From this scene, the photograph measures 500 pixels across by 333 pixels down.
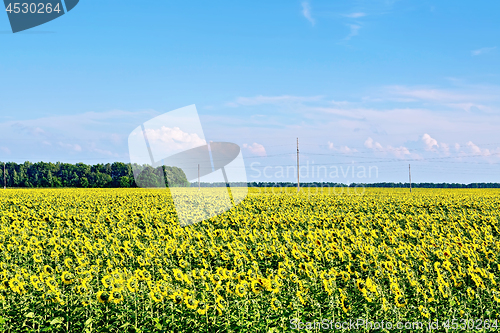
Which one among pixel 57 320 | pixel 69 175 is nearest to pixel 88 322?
pixel 57 320

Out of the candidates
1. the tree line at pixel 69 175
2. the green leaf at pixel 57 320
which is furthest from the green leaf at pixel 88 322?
the tree line at pixel 69 175

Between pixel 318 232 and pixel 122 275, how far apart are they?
623cm

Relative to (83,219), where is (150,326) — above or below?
below

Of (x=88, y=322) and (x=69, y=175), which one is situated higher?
(x=69, y=175)

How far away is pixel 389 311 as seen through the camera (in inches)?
224

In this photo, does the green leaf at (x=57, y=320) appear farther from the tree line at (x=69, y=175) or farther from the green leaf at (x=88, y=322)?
the tree line at (x=69, y=175)

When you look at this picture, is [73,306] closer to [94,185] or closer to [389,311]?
[389,311]

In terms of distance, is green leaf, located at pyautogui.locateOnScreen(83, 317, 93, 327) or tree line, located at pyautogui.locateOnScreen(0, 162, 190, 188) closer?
green leaf, located at pyautogui.locateOnScreen(83, 317, 93, 327)

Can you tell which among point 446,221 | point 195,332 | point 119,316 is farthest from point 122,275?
point 446,221

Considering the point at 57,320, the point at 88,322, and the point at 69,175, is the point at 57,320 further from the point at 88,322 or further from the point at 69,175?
the point at 69,175

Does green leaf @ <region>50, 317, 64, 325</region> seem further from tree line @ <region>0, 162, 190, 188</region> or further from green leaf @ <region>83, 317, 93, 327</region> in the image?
tree line @ <region>0, 162, 190, 188</region>

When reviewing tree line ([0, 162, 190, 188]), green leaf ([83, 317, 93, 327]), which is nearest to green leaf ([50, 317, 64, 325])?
green leaf ([83, 317, 93, 327])

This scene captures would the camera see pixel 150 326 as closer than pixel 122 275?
Yes

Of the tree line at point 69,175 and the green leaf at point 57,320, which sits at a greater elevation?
the tree line at point 69,175
